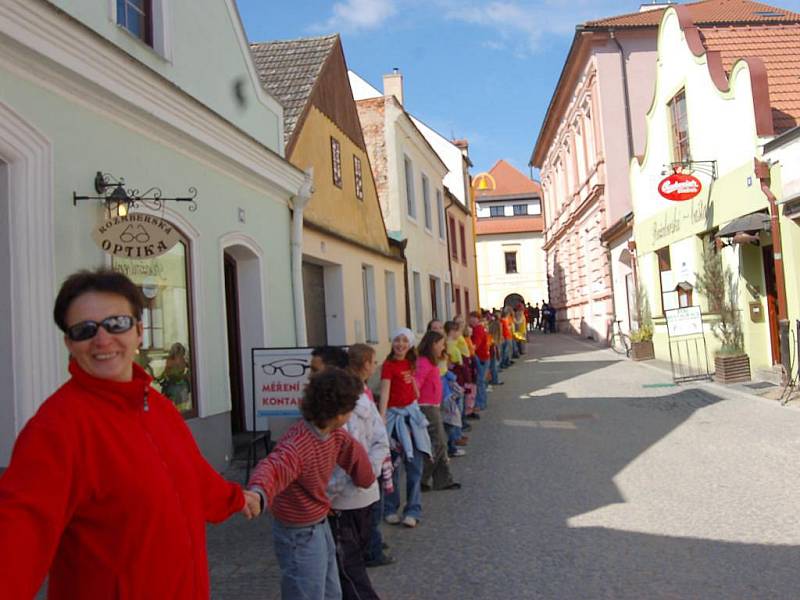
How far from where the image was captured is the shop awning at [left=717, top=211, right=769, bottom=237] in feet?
39.0

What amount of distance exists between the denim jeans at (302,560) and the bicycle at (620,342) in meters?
18.4

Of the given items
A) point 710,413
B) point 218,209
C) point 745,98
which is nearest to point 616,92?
point 745,98

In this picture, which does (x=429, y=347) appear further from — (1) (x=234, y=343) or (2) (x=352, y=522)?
(1) (x=234, y=343)

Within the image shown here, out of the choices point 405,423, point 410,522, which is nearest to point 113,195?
point 405,423

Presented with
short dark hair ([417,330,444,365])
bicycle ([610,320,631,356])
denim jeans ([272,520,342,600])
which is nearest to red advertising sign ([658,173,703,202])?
bicycle ([610,320,631,356])

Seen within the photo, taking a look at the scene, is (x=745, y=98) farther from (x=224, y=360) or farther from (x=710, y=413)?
(x=224, y=360)

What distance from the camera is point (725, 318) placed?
13.6 meters

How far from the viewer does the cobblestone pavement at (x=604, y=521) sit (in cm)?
447

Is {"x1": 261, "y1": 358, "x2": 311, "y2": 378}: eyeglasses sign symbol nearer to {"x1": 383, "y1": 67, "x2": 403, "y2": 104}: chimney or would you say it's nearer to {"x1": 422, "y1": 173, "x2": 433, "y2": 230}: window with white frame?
{"x1": 422, "y1": 173, "x2": 433, "y2": 230}: window with white frame

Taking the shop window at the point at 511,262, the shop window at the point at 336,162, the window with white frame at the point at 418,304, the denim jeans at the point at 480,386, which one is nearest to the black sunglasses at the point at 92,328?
the denim jeans at the point at 480,386

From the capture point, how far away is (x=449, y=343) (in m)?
9.36

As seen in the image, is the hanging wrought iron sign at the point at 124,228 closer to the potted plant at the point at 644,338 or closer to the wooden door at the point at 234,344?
the wooden door at the point at 234,344

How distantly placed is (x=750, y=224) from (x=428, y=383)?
7.78 metres

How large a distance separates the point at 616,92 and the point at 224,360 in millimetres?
21970
